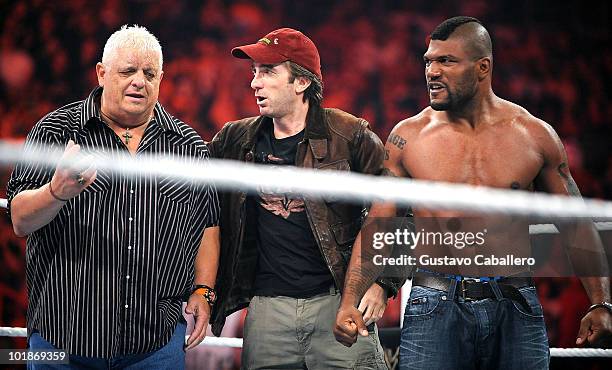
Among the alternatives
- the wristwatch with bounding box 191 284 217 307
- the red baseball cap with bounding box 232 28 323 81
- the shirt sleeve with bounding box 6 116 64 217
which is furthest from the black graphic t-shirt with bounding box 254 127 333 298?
the shirt sleeve with bounding box 6 116 64 217

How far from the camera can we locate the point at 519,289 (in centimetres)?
164

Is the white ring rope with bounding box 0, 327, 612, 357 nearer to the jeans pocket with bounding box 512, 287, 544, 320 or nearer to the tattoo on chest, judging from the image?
the jeans pocket with bounding box 512, 287, 544, 320

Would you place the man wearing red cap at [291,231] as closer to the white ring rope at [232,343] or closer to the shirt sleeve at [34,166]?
the white ring rope at [232,343]

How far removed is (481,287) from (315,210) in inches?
Answer: 15.3

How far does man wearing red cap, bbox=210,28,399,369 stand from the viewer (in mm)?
1667

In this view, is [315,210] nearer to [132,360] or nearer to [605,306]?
[132,360]

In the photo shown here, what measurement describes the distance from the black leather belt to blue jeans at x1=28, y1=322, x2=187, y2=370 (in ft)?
1.78

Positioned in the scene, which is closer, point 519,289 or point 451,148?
point 519,289

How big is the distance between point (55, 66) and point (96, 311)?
321 centimetres

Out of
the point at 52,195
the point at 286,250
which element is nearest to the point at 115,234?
the point at 52,195

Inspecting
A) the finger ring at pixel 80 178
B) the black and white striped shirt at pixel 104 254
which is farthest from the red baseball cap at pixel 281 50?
the finger ring at pixel 80 178

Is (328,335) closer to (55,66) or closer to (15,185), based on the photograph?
(15,185)

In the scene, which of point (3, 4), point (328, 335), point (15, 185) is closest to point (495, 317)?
point (328, 335)

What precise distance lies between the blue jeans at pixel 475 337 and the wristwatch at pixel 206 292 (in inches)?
16.4
